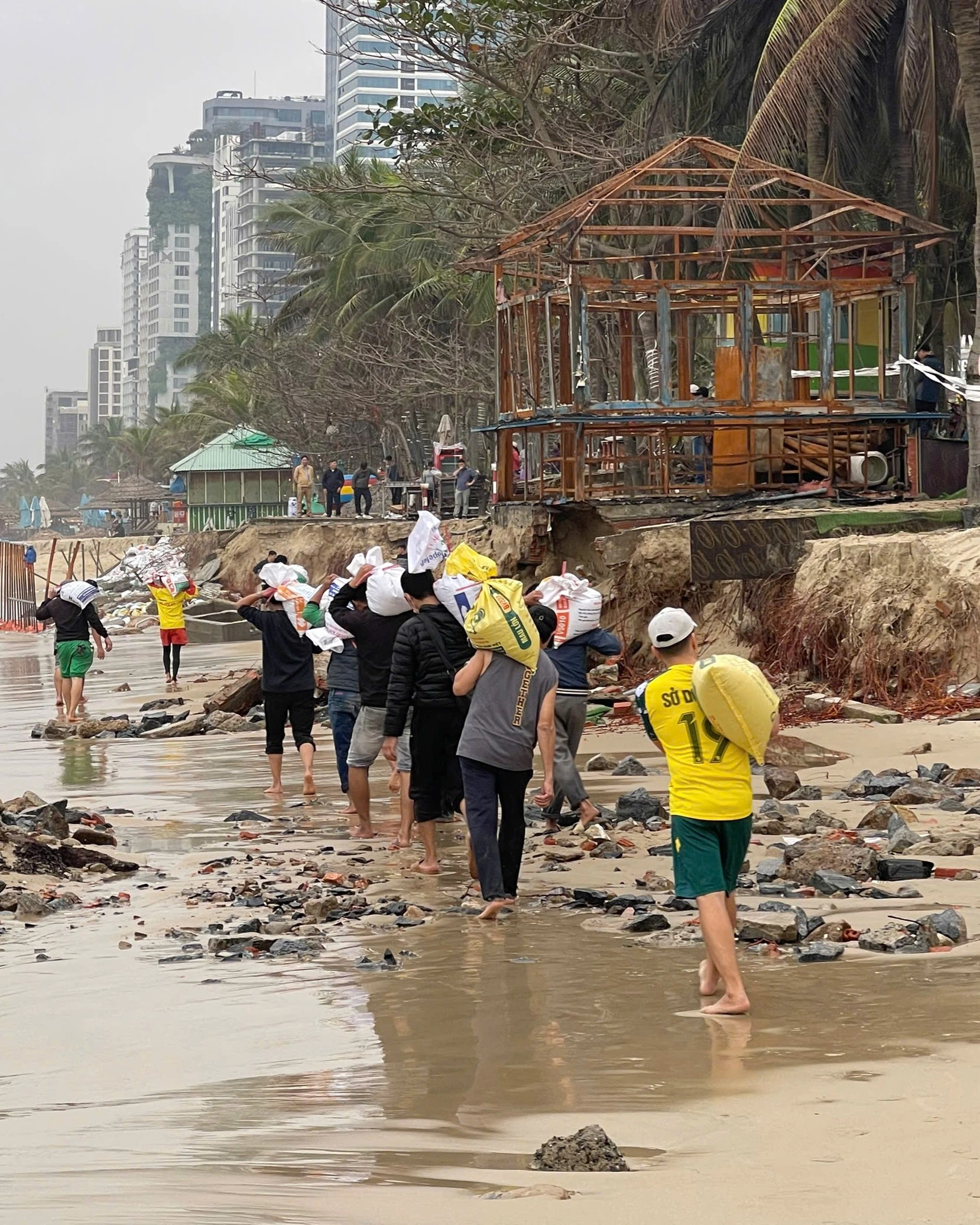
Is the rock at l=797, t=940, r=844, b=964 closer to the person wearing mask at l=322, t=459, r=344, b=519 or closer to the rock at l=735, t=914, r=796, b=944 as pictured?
the rock at l=735, t=914, r=796, b=944

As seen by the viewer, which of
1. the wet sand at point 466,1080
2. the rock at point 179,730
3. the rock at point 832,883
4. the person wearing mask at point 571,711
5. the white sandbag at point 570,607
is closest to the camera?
the wet sand at point 466,1080

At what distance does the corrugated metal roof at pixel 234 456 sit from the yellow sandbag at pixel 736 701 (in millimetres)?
59930

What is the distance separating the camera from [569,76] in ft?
97.1

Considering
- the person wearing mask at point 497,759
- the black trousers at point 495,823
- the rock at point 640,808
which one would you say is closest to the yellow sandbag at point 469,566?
the person wearing mask at point 497,759

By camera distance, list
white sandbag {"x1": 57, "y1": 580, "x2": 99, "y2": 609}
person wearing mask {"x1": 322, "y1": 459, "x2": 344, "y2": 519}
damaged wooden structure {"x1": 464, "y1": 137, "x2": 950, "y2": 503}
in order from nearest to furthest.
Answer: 1. white sandbag {"x1": 57, "y1": 580, "x2": 99, "y2": 609}
2. damaged wooden structure {"x1": 464, "y1": 137, "x2": 950, "y2": 503}
3. person wearing mask {"x1": 322, "y1": 459, "x2": 344, "y2": 519}

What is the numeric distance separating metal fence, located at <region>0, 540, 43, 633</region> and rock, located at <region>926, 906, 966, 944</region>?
1509 inches

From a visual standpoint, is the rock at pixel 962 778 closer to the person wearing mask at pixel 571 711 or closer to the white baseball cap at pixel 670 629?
the person wearing mask at pixel 571 711

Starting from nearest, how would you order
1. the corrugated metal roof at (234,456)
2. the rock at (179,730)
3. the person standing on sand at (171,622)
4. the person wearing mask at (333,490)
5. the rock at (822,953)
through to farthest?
the rock at (822,953)
the rock at (179,730)
the person standing on sand at (171,622)
the person wearing mask at (333,490)
the corrugated metal roof at (234,456)

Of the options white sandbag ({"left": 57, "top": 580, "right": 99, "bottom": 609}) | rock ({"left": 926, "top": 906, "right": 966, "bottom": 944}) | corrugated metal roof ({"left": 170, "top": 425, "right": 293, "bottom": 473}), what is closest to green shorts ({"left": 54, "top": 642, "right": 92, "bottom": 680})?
white sandbag ({"left": 57, "top": 580, "right": 99, "bottom": 609})

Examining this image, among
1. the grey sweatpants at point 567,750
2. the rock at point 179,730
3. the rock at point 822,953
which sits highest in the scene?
the grey sweatpants at point 567,750

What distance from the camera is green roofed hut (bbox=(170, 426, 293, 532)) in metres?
66.7

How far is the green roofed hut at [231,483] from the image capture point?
66688mm

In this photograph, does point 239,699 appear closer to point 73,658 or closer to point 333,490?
point 73,658

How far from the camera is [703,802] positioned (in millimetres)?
6043
